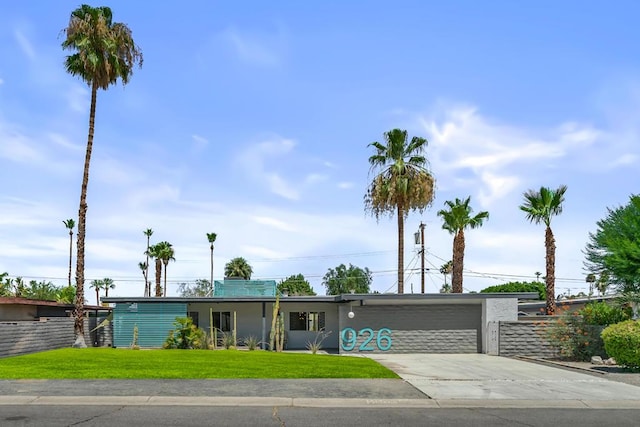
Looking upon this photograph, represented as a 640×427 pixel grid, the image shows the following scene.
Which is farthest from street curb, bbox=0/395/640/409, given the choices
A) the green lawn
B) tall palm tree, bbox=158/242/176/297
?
tall palm tree, bbox=158/242/176/297

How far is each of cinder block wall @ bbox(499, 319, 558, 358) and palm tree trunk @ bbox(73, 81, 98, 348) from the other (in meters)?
20.6

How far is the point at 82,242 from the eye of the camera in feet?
112

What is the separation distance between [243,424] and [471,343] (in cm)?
2369

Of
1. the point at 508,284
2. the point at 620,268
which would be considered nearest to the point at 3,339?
the point at 620,268

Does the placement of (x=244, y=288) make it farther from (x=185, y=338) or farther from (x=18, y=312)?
(x=18, y=312)

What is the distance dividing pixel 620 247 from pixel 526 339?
6.31 metres

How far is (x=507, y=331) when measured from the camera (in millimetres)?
30859

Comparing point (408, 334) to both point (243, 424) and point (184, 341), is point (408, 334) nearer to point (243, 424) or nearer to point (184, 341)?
point (184, 341)

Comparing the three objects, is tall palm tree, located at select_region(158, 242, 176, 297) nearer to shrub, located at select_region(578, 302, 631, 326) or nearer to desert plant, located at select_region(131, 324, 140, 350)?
desert plant, located at select_region(131, 324, 140, 350)

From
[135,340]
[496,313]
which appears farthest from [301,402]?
[135,340]

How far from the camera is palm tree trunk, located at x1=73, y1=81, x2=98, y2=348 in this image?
33156 millimetres

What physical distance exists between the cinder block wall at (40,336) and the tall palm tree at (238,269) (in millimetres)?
51015

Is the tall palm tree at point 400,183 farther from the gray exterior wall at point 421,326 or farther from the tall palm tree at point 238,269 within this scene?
the tall palm tree at point 238,269

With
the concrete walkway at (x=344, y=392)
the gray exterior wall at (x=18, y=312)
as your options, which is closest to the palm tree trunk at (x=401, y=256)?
the concrete walkway at (x=344, y=392)
